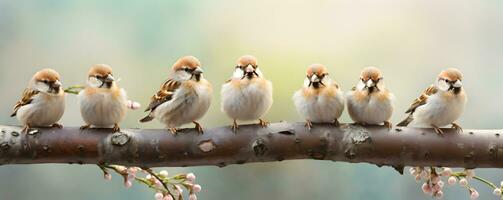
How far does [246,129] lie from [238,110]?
0.12 m

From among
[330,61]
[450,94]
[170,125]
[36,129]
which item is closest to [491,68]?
[330,61]

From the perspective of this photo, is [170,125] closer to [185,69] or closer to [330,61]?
[185,69]

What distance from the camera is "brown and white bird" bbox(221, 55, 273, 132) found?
161 cm

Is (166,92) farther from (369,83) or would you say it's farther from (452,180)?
(452,180)

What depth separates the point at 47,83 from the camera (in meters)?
1.60

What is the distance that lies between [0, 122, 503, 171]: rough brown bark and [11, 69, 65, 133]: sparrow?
55 millimetres

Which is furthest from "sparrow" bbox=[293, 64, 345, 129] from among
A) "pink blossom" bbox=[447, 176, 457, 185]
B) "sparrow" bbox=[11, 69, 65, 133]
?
"sparrow" bbox=[11, 69, 65, 133]

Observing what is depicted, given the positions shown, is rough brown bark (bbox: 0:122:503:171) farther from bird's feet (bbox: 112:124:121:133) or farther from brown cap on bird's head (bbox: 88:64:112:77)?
brown cap on bird's head (bbox: 88:64:112:77)

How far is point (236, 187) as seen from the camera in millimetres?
2146

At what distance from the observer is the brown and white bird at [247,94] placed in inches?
63.2

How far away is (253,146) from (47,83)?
0.52 meters

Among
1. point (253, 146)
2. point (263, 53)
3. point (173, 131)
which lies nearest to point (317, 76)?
point (253, 146)

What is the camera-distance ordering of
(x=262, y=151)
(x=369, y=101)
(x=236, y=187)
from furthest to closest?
(x=236, y=187) < (x=369, y=101) < (x=262, y=151)

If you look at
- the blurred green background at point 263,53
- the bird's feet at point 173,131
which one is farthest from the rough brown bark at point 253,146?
the blurred green background at point 263,53
